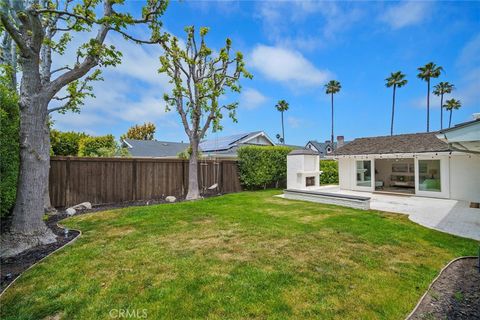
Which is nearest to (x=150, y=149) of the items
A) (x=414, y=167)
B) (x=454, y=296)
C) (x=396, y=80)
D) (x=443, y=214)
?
(x=414, y=167)

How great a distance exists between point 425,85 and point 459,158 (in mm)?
25938

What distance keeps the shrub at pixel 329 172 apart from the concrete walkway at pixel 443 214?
23.9ft

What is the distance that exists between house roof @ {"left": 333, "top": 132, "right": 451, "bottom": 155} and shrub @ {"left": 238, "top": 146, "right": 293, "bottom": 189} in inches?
179

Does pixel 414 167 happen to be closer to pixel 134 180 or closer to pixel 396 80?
pixel 134 180

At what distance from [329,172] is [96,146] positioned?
1924 cm

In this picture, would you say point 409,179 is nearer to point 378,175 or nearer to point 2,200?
point 378,175

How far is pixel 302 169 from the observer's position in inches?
563

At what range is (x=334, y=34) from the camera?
11562 mm

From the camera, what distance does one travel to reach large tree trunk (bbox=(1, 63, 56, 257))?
15.8 feet

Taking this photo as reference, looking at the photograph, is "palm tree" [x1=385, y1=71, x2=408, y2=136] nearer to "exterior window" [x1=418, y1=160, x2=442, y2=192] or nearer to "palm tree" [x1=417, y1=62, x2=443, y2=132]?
"palm tree" [x1=417, y1=62, x2=443, y2=132]

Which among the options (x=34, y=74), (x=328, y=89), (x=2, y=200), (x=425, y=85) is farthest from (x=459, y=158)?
(x=328, y=89)

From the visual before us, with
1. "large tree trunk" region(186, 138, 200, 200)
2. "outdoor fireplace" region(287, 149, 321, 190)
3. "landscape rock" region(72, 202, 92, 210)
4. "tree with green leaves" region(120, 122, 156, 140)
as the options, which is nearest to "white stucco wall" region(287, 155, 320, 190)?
"outdoor fireplace" region(287, 149, 321, 190)

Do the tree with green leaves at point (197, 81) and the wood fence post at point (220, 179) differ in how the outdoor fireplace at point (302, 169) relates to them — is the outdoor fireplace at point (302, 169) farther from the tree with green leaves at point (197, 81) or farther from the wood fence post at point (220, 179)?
the tree with green leaves at point (197, 81)

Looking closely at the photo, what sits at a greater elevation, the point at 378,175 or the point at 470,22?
the point at 470,22
